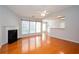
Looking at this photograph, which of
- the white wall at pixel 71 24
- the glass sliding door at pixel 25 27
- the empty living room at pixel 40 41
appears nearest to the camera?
the empty living room at pixel 40 41

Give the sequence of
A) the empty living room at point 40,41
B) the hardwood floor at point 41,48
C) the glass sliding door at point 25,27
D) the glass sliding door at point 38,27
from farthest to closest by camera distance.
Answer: the glass sliding door at point 38,27 → the glass sliding door at point 25,27 → the empty living room at point 40,41 → the hardwood floor at point 41,48

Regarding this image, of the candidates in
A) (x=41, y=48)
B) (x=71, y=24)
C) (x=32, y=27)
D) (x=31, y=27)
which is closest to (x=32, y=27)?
(x=32, y=27)

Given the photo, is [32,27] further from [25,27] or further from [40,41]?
[40,41]

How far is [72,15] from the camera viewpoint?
630 cm

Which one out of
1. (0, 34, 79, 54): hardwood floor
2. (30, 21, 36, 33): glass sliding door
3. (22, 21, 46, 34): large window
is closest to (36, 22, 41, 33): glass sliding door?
(22, 21, 46, 34): large window

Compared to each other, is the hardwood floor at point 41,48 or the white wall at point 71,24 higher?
the white wall at point 71,24

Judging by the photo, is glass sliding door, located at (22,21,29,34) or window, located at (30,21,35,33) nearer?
glass sliding door, located at (22,21,29,34)

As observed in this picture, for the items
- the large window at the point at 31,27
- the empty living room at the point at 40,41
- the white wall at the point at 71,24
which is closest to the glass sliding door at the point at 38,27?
the large window at the point at 31,27

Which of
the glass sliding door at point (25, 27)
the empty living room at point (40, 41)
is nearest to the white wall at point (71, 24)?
the empty living room at point (40, 41)

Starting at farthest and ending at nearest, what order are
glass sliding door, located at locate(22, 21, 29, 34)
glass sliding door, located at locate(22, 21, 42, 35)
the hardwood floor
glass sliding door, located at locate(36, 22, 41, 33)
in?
glass sliding door, located at locate(36, 22, 41, 33) < glass sliding door, located at locate(22, 21, 42, 35) < glass sliding door, located at locate(22, 21, 29, 34) < the hardwood floor

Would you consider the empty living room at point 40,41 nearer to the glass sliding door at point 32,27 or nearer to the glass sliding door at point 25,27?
the glass sliding door at point 25,27

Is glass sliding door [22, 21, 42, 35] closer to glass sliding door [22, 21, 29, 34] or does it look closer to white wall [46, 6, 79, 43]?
glass sliding door [22, 21, 29, 34]

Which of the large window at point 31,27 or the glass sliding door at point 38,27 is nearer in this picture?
the large window at point 31,27
